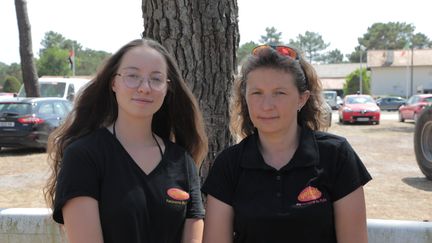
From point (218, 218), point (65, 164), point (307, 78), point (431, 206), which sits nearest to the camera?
point (65, 164)

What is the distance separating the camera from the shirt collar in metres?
2.14

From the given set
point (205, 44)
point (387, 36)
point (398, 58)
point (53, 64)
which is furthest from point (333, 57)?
point (205, 44)

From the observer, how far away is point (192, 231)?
2.25 meters

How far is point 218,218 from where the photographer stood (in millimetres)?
2154

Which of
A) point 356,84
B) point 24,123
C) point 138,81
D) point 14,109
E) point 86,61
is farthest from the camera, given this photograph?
point 86,61

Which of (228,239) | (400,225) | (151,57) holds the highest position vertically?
(151,57)

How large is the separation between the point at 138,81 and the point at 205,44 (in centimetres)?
127

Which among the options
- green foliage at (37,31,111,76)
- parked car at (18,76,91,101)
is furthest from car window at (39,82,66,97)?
green foliage at (37,31,111,76)

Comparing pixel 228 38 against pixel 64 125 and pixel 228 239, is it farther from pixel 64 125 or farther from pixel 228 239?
pixel 228 239

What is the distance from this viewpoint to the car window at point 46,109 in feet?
42.6

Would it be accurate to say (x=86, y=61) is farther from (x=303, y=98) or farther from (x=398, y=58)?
(x=303, y=98)

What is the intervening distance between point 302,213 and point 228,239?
0.35 metres

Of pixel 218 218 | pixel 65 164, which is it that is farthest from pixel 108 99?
pixel 218 218

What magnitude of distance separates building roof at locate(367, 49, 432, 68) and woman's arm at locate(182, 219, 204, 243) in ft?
208
